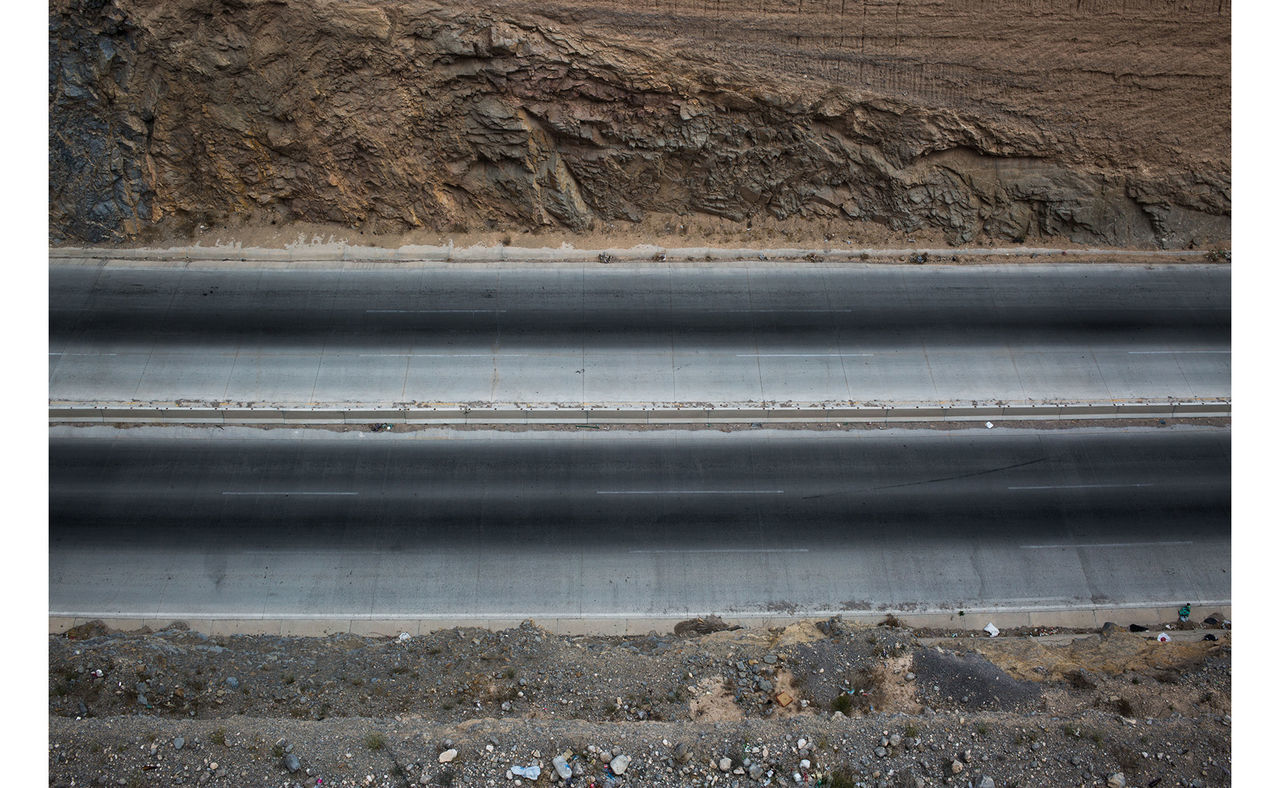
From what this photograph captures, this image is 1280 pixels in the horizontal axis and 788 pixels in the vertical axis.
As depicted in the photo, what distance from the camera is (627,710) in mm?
17281

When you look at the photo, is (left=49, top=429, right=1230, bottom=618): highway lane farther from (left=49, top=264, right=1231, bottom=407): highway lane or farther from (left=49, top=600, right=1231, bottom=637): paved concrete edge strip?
(left=49, top=264, right=1231, bottom=407): highway lane

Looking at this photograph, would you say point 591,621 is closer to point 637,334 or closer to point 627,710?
point 627,710

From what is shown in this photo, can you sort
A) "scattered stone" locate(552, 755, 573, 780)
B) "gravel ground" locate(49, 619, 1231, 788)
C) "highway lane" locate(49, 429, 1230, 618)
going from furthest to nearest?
"highway lane" locate(49, 429, 1230, 618)
"gravel ground" locate(49, 619, 1231, 788)
"scattered stone" locate(552, 755, 573, 780)

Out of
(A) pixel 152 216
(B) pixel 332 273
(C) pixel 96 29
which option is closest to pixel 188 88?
(C) pixel 96 29

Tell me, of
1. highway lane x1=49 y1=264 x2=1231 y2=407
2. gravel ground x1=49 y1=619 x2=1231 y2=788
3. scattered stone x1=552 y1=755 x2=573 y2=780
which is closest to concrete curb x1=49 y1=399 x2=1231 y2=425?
highway lane x1=49 y1=264 x2=1231 y2=407

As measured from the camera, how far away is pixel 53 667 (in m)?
17.5

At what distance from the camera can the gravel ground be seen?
15242 mm

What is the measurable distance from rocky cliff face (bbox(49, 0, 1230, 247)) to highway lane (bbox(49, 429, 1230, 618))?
26.1ft

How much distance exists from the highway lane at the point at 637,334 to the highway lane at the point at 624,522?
1640 mm

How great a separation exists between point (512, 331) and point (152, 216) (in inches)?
482

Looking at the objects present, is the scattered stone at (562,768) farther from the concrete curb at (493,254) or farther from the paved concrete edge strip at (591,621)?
the concrete curb at (493,254)

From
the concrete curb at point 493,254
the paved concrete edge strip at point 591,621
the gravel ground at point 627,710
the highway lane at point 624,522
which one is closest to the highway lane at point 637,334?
the concrete curb at point 493,254

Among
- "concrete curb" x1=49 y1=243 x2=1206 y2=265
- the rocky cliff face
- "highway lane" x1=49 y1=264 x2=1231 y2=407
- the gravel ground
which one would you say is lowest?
the gravel ground

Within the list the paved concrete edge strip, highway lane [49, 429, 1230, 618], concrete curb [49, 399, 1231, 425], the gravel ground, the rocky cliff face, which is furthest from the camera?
the rocky cliff face
